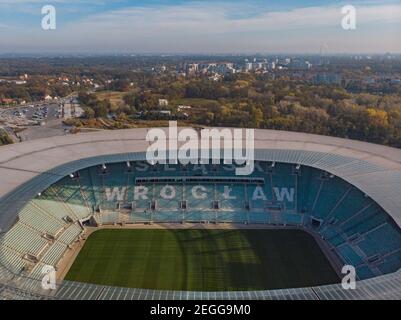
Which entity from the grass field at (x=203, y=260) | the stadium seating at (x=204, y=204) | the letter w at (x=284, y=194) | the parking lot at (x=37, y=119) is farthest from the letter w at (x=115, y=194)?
the parking lot at (x=37, y=119)

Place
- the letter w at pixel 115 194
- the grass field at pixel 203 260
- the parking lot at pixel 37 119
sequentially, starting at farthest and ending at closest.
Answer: the parking lot at pixel 37 119, the letter w at pixel 115 194, the grass field at pixel 203 260

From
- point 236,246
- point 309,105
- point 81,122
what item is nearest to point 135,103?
point 81,122

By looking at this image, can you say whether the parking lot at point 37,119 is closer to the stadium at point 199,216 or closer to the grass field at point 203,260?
the stadium at point 199,216

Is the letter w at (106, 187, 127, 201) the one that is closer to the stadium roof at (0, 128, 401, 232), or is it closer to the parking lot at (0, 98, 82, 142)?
the stadium roof at (0, 128, 401, 232)

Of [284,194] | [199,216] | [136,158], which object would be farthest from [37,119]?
[284,194]

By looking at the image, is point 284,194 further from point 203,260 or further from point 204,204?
point 203,260

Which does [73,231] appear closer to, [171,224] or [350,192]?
[171,224]
